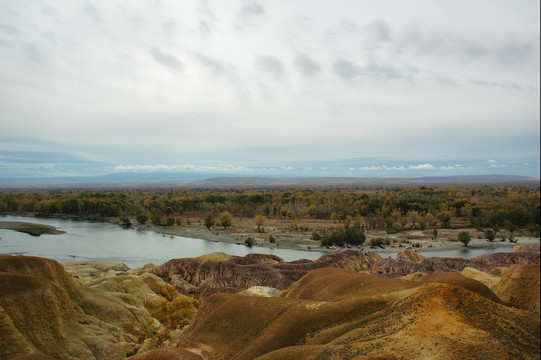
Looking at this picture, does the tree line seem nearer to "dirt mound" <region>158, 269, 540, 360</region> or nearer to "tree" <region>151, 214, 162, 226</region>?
"tree" <region>151, 214, 162, 226</region>

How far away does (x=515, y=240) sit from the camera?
64938 millimetres

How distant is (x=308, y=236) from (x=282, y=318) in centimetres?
5892

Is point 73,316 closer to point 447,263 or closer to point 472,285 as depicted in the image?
point 472,285

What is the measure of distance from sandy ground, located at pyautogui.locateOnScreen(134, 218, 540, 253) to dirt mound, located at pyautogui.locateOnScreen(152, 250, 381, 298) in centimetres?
2006

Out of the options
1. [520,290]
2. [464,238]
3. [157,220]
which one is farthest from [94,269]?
[464,238]

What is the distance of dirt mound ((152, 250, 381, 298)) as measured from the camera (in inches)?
1294

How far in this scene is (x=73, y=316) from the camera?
18.9 meters

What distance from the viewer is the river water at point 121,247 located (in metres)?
51.7

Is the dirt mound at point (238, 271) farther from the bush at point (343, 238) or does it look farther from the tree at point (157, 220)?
the tree at point (157, 220)

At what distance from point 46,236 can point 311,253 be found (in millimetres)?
50823

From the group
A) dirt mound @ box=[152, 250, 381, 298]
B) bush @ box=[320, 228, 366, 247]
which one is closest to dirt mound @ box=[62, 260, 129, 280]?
dirt mound @ box=[152, 250, 381, 298]

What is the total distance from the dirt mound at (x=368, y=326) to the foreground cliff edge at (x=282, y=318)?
0.04 meters

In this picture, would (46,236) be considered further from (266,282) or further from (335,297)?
(335,297)

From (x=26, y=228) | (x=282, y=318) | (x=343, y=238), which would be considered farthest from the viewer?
(x=343, y=238)
